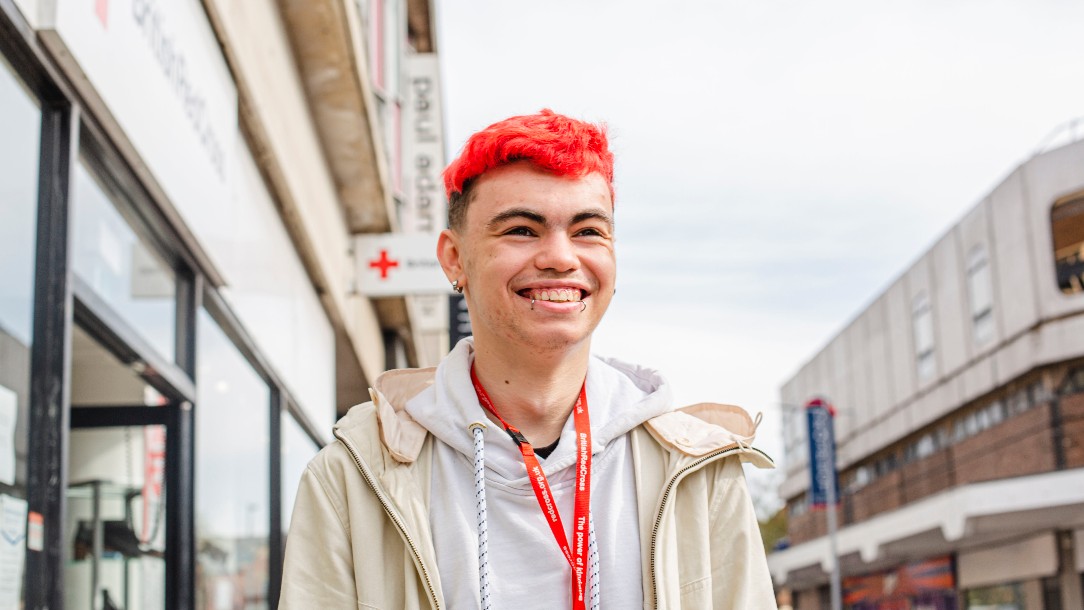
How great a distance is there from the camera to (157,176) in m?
5.05

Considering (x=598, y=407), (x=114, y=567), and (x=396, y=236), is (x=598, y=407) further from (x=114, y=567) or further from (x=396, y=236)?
(x=396, y=236)

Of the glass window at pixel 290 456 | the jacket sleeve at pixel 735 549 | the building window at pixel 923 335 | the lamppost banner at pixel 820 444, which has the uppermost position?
the building window at pixel 923 335

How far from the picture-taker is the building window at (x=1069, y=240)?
2519cm

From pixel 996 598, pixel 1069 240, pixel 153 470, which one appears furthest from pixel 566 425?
pixel 996 598

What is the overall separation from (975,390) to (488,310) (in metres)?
28.7

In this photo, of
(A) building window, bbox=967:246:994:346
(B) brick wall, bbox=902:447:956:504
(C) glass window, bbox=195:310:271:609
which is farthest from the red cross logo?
(B) brick wall, bbox=902:447:956:504

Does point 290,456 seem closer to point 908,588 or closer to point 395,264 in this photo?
point 395,264

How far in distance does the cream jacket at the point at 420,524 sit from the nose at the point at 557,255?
13.4 inches

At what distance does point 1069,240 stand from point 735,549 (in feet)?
82.9

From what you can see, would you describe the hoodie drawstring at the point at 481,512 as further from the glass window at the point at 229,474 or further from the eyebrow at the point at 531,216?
the glass window at the point at 229,474

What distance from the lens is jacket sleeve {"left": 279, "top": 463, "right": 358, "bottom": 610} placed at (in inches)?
86.0

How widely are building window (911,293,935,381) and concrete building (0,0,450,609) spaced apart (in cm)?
2395

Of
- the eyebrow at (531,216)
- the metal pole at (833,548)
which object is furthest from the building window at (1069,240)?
the eyebrow at (531,216)

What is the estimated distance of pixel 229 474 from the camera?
7453 mm
